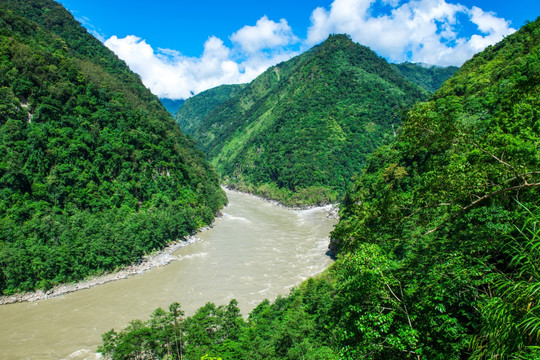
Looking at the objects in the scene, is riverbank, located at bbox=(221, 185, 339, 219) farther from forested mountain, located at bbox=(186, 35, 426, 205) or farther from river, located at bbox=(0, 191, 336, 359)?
river, located at bbox=(0, 191, 336, 359)

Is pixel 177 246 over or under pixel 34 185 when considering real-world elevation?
under

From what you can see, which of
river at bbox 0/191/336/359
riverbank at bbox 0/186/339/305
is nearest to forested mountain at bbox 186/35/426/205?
river at bbox 0/191/336/359

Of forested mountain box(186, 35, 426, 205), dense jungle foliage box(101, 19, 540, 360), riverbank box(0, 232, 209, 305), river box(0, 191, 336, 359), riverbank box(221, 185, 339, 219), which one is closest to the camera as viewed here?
dense jungle foliage box(101, 19, 540, 360)

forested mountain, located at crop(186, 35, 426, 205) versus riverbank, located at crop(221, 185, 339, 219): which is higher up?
forested mountain, located at crop(186, 35, 426, 205)

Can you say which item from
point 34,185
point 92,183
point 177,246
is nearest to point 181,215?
point 177,246

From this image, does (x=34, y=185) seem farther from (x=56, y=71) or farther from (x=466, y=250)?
(x=466, y=250)

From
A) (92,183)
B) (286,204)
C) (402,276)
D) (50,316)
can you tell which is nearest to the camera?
(402,276)
